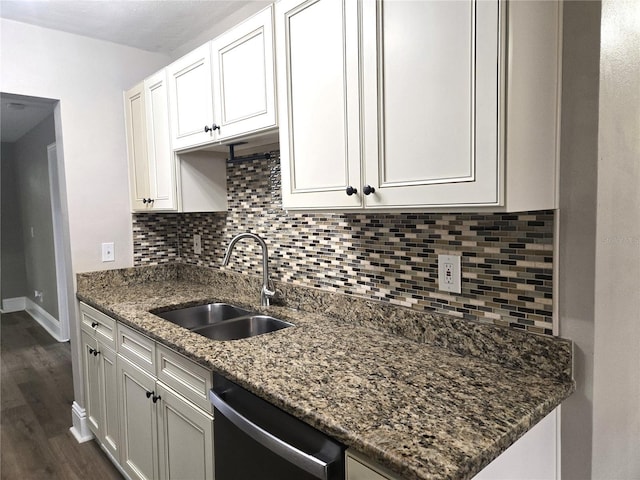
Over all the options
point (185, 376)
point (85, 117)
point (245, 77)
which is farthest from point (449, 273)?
point (85, 117)

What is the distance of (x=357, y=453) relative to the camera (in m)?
0.93

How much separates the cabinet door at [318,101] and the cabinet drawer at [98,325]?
49.4 inches

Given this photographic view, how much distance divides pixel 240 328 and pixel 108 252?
47.5 inches

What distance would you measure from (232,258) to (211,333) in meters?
0.64

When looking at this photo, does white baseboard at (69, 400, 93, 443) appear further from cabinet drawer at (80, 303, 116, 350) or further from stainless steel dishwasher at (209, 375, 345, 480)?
stainless steel dishwasher at (209, 375, 345, 480)

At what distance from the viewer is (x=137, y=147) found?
2.65 metres

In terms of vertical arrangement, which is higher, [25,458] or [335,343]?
[335,343]

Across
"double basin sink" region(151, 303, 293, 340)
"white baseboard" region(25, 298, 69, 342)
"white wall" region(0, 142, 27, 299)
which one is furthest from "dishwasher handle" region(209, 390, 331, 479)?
"white wall" region(0, 142, 27, 299)

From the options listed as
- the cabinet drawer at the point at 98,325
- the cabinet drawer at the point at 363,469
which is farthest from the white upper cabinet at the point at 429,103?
the cabinet drawer at the point at 98,325

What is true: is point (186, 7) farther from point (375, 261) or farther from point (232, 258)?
point (375, 261)

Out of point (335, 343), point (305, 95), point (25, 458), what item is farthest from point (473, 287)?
point (25, 458)

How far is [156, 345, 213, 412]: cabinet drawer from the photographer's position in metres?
1.47

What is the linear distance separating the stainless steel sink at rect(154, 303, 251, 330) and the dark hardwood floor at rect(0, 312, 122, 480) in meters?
0.88

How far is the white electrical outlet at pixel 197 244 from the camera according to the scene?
9.26 feet
